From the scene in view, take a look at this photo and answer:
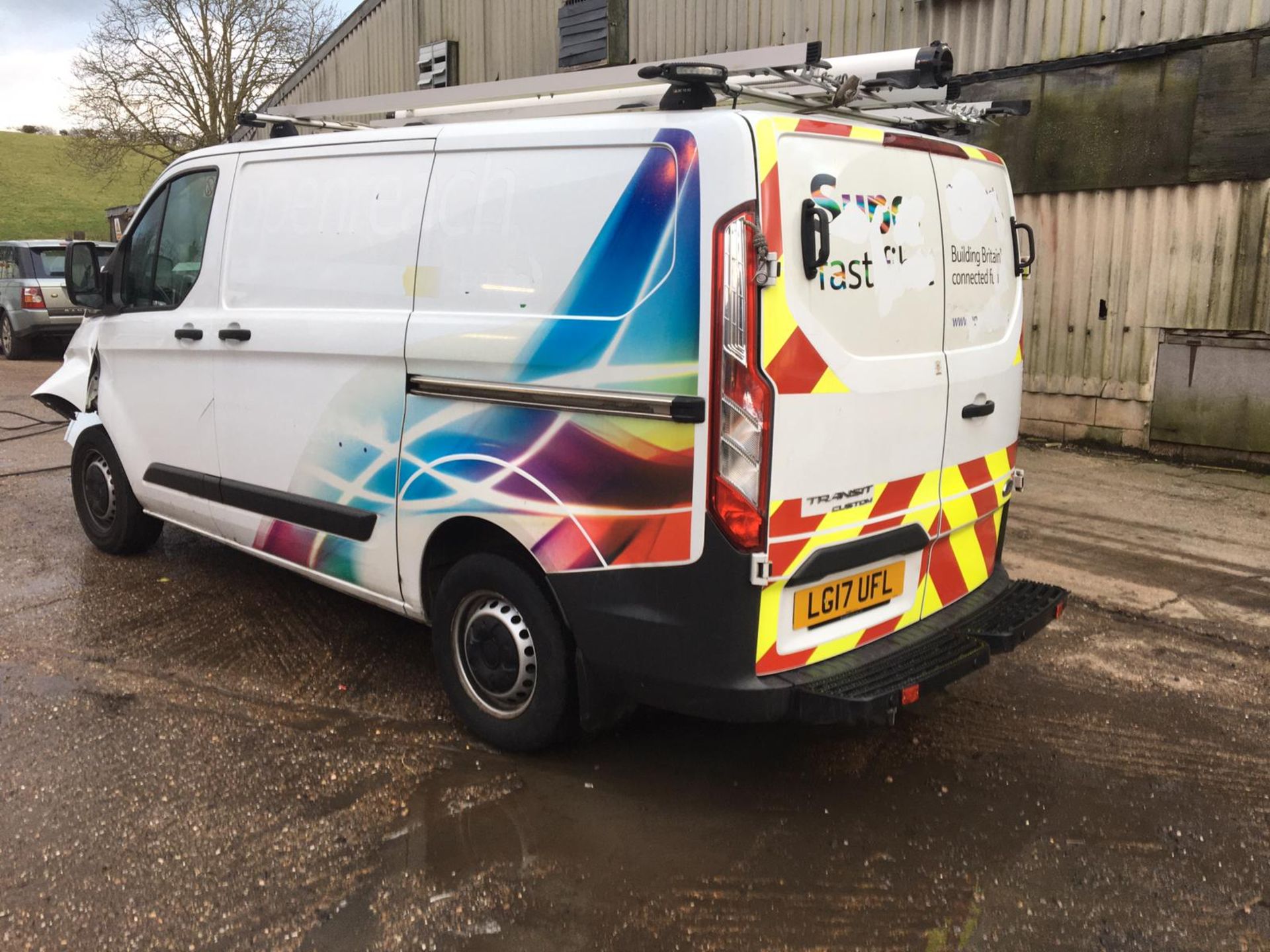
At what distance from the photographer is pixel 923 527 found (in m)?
3.61

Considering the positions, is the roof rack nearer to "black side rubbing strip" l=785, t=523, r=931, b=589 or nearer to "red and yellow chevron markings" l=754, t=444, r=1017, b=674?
"red and yellow chevron markings" l=754, t=444, r=1017, b=674

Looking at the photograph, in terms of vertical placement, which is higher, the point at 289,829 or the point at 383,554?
the point at 383,554

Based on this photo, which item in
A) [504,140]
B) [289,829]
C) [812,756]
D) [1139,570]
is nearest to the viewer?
[289,829]

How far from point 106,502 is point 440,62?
411 inches

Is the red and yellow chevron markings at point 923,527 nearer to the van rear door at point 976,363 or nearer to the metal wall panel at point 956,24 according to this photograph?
the van rear door at point 976,363

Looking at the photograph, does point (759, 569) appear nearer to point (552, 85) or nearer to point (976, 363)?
point (976, 363)

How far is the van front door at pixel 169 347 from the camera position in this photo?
4.82 meters

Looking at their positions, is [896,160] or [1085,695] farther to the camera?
[1085,695]

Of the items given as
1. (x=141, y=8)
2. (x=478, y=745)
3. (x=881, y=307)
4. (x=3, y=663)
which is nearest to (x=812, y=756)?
(x=478, y=745)

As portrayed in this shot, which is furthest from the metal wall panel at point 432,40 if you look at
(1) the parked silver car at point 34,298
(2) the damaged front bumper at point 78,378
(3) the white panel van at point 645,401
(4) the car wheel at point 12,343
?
(3) the white panel van at point 645,401

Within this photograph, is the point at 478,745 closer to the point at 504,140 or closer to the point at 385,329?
the point at 385,329

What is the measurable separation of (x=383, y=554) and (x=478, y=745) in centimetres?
79

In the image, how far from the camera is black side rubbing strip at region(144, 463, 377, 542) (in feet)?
13.5

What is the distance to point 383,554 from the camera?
4.04 m
